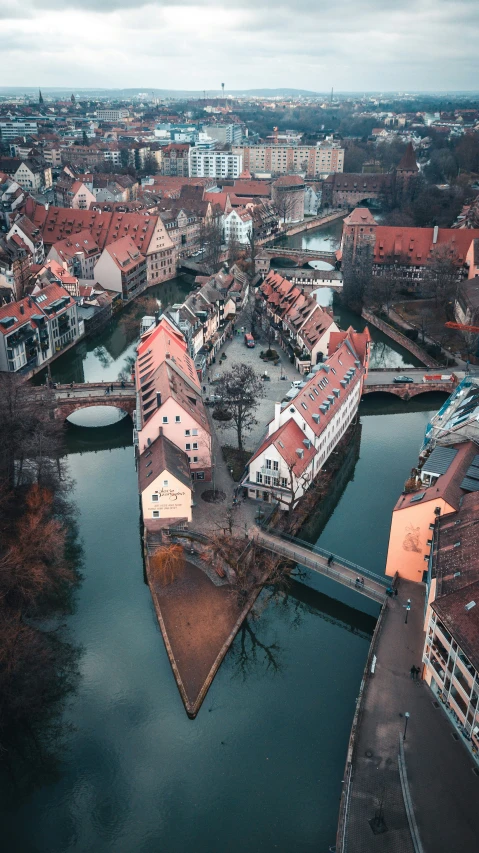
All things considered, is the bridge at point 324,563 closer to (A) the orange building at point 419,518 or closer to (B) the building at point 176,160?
(A) the orange building at point 419,518

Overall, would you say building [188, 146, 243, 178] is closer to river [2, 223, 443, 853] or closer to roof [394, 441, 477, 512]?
river [2, 223, 443, 853]

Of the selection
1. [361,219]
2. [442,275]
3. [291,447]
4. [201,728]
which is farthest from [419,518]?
[361,219]

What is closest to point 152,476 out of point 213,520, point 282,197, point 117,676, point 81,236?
point 213,520

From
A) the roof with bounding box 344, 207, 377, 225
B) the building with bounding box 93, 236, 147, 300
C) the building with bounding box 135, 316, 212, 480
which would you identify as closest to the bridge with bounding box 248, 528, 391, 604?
the building with bounding box 135, 316, 212, 480

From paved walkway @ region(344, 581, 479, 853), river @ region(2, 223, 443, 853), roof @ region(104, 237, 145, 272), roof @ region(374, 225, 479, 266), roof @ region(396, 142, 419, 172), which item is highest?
roof @ region(396, 142, 419, 172)

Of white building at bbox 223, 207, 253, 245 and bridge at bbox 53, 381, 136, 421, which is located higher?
white building at bbox 223, 207, 253, 245

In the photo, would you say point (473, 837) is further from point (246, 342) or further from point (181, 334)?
point (246, 342)

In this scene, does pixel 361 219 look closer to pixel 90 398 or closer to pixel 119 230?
pixel 119 230
